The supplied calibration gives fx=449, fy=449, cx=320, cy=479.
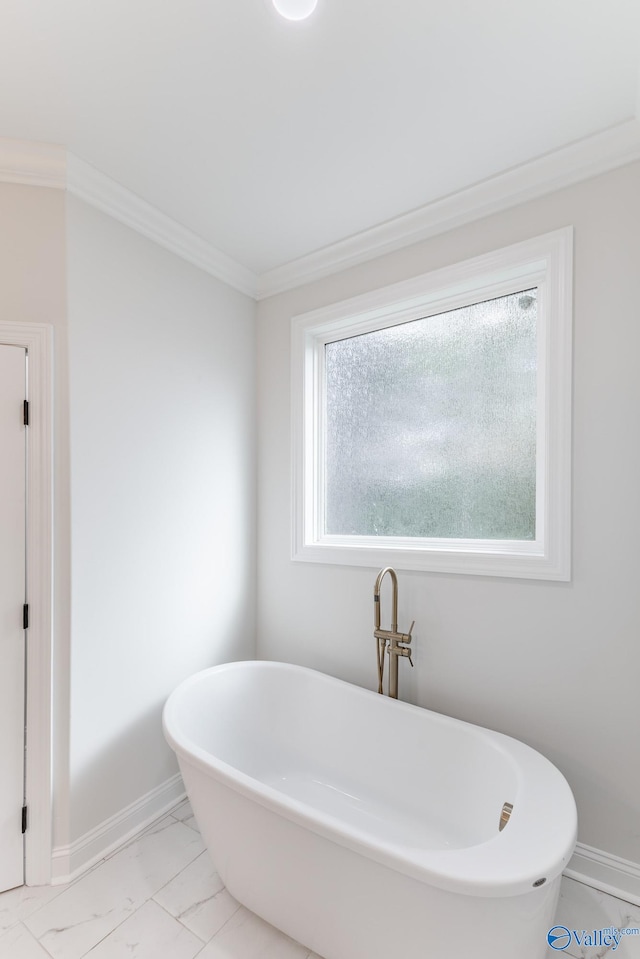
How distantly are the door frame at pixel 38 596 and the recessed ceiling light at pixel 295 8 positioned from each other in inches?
47.5

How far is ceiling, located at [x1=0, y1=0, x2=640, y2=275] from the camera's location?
1.17 m

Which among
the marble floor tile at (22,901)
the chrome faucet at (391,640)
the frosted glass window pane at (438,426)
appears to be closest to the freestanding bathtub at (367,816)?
the chrome faucet at (391,640)

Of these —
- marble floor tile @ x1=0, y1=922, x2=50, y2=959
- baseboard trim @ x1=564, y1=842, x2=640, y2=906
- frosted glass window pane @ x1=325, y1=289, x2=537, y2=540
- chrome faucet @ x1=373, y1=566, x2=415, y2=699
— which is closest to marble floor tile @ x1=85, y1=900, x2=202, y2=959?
marble floor tile @ x1=0, y1=922, x2=50, y2=959

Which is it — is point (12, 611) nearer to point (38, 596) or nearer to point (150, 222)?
point (38, 596)

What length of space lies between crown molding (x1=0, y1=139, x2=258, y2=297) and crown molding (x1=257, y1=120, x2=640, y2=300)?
46 centimetres

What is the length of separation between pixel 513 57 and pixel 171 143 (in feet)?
3.67

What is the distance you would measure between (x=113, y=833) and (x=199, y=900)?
484 millimetres

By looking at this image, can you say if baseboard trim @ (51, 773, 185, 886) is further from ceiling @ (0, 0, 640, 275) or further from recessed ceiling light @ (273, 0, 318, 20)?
recessed ceiling light @ (273, 0, 318, 20)

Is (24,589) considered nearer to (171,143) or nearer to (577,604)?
(171,143)

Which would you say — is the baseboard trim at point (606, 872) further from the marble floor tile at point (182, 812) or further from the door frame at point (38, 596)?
the door frame at point (38, 596)

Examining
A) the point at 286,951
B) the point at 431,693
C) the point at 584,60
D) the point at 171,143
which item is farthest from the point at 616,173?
the point at 286,951

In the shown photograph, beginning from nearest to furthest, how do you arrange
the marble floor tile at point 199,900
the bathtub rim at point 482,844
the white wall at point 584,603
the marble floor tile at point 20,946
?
the bathtub rim at point 482,844 < the marble floor tile at point 20,946 < the marble floor tile at point 199,900 < the white wall at point 584,603

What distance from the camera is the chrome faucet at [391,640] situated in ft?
6.24

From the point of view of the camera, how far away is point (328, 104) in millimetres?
1425
